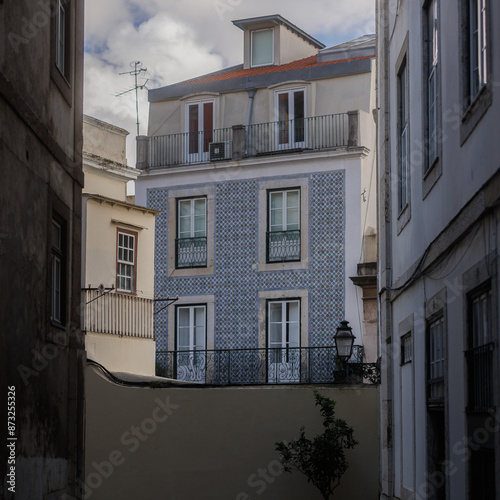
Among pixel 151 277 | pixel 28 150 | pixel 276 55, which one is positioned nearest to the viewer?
pixel 28 150

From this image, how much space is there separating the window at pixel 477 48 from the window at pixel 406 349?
173 inches

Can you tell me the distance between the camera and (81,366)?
12.9 m

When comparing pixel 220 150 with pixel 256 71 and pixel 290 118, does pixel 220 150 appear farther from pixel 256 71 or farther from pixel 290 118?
pixel 256 71

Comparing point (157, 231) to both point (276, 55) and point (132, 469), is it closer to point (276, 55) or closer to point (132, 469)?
point (276, 55)

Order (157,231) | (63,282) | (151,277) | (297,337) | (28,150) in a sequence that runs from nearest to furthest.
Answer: (28,150), (63,282), (151,277), (297,337), (157,231)

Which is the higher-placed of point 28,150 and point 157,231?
point 157,231

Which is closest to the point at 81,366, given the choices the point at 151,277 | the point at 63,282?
the point at 63,282

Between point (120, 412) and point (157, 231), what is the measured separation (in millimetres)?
11213

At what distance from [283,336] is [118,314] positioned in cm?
557

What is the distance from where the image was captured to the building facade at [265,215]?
25.5m

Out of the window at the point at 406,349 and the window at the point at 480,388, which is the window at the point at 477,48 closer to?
the window at the point at 480,388

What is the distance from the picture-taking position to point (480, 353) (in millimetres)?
8203

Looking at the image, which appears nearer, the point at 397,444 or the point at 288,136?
the point at 397,444

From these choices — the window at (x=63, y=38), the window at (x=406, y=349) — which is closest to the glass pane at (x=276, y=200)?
the window at (x=406, y=349)
